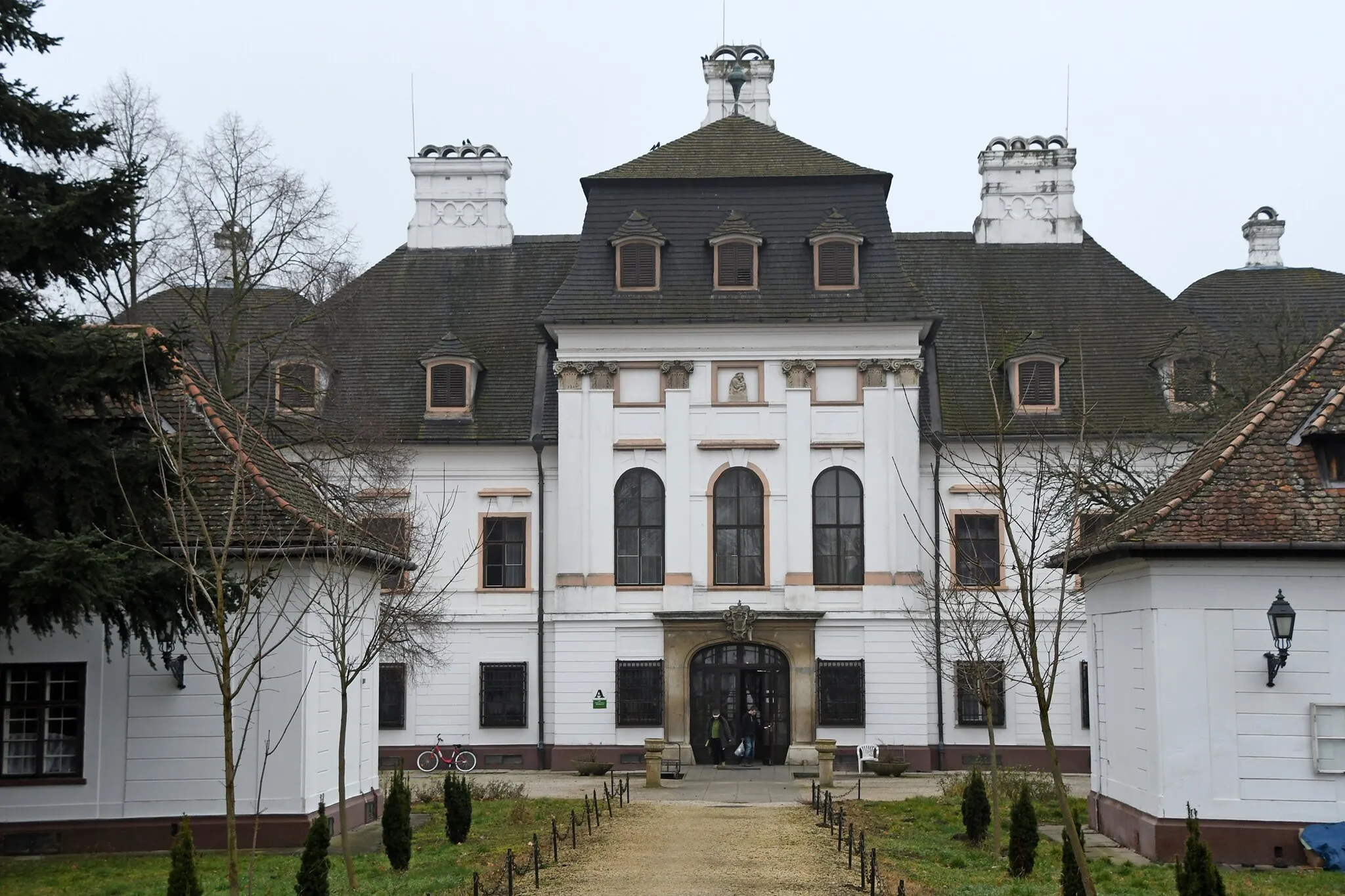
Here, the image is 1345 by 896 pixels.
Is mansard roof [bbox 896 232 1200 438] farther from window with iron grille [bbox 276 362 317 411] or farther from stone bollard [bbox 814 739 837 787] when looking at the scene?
window with iron grille [bbox 276 362 317 411]

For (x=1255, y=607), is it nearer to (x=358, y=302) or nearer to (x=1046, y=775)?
(x=1046, y=775)

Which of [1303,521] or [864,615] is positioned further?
[864,615]

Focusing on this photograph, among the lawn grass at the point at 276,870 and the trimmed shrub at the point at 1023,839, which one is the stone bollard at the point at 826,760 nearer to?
the lawn grass at the point at 276,870

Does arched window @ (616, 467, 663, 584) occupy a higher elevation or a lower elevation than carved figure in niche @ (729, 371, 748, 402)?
lower

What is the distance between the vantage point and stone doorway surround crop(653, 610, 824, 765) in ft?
122

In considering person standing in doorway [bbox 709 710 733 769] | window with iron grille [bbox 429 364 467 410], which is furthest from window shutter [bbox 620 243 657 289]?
person standing in doorway [bbox 709 710 733 769]

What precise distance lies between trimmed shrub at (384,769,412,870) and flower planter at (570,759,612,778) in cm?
1601

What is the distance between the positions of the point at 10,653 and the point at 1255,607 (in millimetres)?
16733

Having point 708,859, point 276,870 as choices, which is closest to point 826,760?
point 708,859

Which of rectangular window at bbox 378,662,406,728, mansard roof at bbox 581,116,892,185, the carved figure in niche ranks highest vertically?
mansard roof at bbox 581,116,892,185

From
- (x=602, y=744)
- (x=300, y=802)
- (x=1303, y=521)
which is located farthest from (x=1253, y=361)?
(x=300, y=802)

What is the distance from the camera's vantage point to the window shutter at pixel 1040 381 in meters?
39.8

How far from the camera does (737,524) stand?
125 ft

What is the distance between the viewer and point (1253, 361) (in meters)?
32.2
